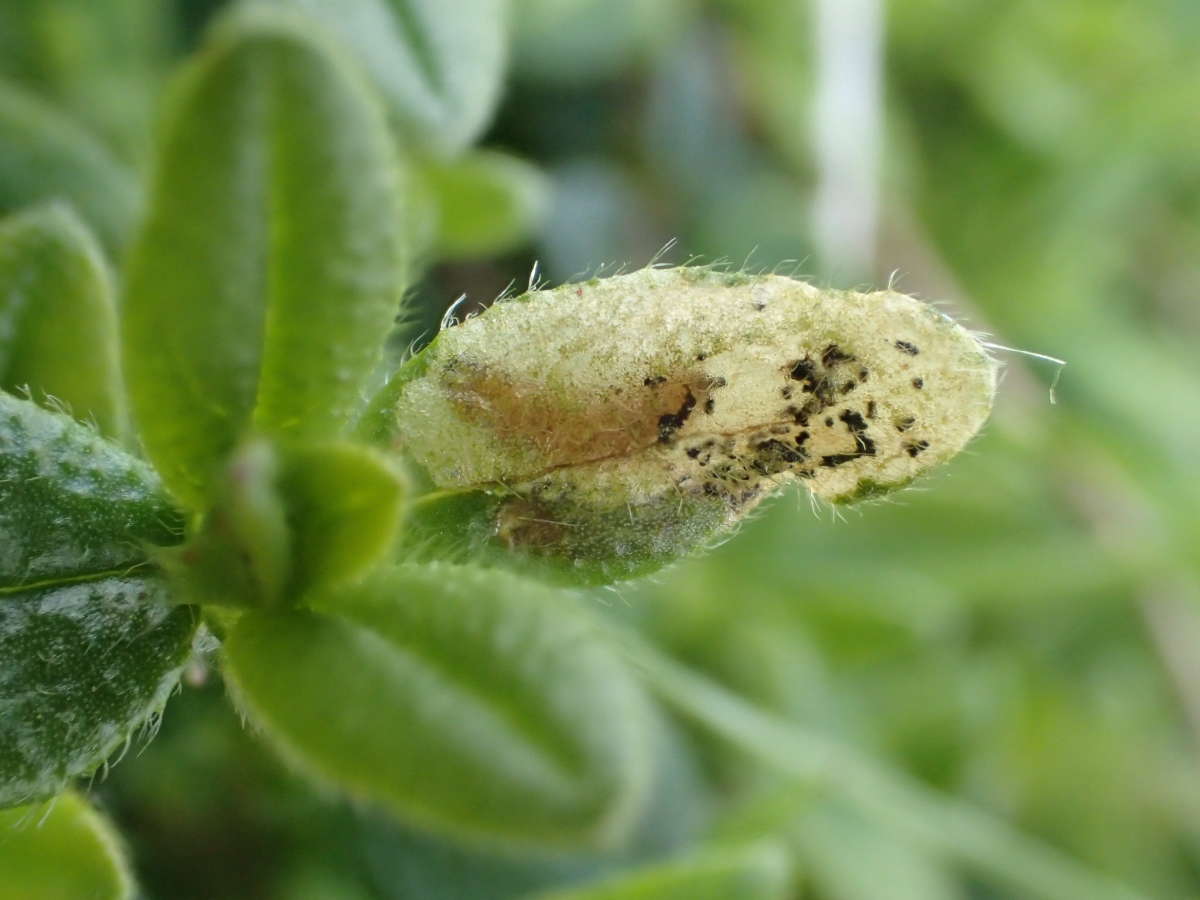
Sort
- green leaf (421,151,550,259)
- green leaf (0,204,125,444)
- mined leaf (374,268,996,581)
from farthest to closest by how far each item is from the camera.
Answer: green leaf (421,151,550,259) < green leaf (0,204,125,444) < mined leaf (374,268,996,581)

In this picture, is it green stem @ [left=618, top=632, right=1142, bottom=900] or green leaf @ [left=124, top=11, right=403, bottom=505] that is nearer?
green leaf @ [left=124, top=11, right=403, bottom=505]

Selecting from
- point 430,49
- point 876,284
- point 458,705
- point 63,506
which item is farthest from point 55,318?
point 876,284

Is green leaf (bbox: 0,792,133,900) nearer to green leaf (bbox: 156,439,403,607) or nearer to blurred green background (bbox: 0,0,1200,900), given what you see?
green leaf (bbox: 156,439,403,607)

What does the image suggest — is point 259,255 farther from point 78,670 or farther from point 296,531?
point 78,670

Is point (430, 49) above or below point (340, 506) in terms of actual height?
above

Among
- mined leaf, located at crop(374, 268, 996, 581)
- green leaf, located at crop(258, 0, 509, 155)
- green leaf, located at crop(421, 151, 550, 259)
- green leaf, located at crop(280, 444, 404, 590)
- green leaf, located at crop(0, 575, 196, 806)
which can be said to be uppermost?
green leaf, located at crop(421, 151, 550, 259)

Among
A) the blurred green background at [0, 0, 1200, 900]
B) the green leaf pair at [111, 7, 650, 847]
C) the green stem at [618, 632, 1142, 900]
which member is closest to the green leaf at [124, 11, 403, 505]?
the green leaf pair at [111, 7, 650, 847]
